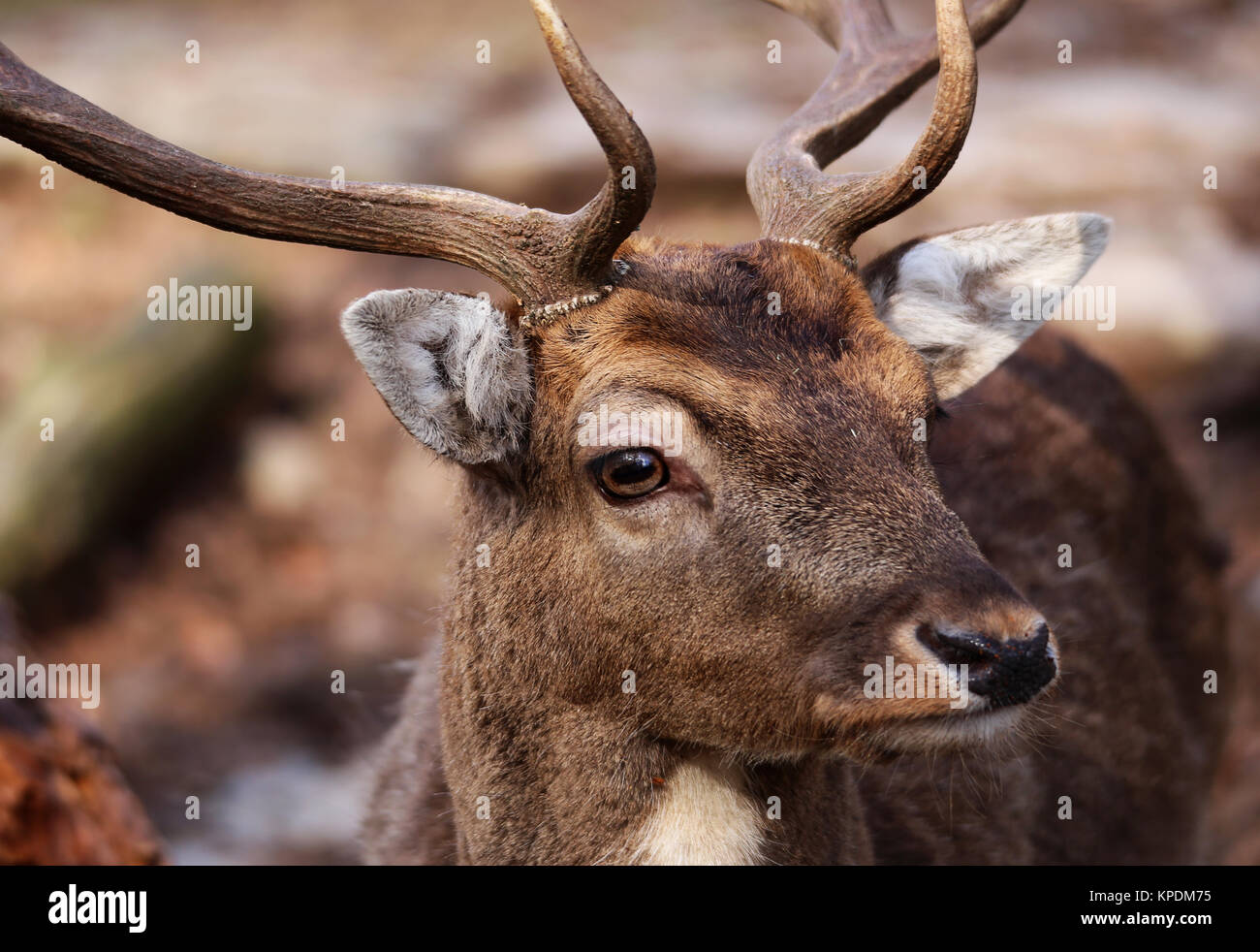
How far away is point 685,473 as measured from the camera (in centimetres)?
391

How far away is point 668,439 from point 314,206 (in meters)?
1.33

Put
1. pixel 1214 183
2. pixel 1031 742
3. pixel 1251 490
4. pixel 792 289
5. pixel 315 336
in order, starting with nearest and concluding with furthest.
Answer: pixel 792 289
pixel 1031 742
pixel 1251 490
pixel 1214 183
pixel 315 336

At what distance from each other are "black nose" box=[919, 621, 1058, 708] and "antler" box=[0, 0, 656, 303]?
5.08 ft

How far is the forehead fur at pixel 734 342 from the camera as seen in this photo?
3928 millimetres

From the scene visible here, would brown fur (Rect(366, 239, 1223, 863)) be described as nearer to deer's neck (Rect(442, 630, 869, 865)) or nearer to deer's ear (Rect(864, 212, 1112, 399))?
deer's neck (Rect(442, 630, 869, 865))

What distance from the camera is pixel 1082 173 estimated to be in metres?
12.3

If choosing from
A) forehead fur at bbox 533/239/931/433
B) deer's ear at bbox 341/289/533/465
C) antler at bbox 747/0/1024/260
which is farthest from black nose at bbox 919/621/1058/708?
antler at bbox 747/0/1024/260

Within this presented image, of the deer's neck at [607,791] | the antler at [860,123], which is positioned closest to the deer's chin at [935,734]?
the deer's neck at [607,791]

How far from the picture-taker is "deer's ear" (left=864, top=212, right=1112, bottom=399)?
470cm

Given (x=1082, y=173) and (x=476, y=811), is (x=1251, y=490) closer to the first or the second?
(x=1082, y=173)

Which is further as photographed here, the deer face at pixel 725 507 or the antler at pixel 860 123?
the antler at pixel 860 123

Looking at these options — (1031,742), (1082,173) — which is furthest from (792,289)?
(1082,173)

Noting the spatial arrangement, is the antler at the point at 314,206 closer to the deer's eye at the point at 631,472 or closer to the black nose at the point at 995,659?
the deer's eye at the point at 631,472
